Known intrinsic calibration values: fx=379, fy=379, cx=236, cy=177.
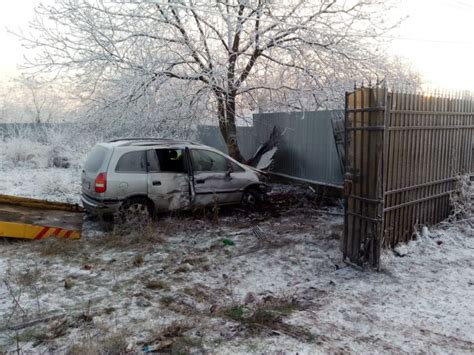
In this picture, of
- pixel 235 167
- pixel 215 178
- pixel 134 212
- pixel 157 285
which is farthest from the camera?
pixel 235 167

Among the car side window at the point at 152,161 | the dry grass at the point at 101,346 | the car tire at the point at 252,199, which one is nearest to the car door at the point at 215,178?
the car tire at the point at 252,199

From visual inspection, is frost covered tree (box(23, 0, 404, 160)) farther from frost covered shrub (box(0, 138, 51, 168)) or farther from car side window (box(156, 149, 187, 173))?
frost covered shrub (box(0, 138, 51, 168))

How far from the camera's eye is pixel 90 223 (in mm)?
7508

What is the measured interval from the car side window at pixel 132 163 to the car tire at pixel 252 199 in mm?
2470

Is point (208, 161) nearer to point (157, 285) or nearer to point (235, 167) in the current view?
point (235, 167)

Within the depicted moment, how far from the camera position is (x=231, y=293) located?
15.0ft

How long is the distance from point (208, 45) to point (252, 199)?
15.3 ft

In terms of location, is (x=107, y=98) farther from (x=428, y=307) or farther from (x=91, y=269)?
(x=428, y=307)

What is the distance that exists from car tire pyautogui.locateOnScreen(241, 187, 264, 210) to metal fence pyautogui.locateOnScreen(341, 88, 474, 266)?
337cm

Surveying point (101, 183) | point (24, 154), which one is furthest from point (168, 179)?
point (24, 154)

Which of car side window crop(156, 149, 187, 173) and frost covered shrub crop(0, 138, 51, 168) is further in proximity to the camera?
frost covered shrub crop(0, 138, 51, 168)

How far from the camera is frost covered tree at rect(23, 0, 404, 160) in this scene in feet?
32.1

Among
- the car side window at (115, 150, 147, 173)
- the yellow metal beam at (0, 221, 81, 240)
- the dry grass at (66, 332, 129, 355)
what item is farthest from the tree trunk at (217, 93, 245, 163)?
the dry grass at (66, 332, 129, 355)

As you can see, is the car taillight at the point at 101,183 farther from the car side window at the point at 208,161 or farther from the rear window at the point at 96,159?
the car side window at the point at 208,161
